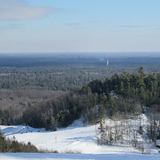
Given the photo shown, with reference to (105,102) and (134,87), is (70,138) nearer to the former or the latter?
(105,102)

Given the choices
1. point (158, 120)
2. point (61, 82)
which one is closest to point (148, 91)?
point (158, 120)

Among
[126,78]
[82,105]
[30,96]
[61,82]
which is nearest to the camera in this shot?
[82,105]

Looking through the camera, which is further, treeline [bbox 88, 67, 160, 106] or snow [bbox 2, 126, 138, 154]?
treeline [bbox 88, 67, 160, 106]

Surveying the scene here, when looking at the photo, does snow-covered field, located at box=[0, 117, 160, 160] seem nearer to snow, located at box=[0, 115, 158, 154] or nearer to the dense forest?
snow, located at box=[0, 115, 158, 154]

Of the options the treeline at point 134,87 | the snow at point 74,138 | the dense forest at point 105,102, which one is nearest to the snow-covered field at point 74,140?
the snow at point 74,138

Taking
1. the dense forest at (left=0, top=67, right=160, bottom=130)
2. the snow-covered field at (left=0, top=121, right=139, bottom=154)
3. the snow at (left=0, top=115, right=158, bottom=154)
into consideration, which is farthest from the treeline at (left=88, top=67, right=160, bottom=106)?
the snow-covered field at (left=0, top=121, right=139, bottom=154)

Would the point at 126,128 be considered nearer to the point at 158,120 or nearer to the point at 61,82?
the point at 158,120

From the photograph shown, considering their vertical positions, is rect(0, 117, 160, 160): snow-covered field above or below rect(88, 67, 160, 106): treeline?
below

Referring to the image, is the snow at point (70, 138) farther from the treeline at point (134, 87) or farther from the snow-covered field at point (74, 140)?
the treeline at point (134, 87)

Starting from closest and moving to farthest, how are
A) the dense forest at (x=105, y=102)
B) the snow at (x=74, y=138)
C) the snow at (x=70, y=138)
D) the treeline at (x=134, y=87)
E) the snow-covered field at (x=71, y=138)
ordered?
the snow at (x=74, y=138) < the snow-covered field at (x=71, y=138) < the snow at (x=70, y=138) < the dense forest at (x=105, y=102) < the treeline at (x=134, y=87)
